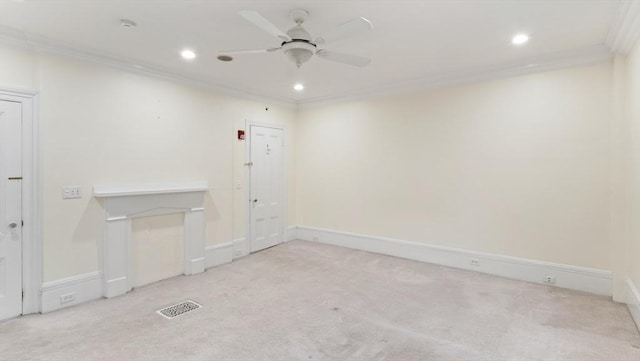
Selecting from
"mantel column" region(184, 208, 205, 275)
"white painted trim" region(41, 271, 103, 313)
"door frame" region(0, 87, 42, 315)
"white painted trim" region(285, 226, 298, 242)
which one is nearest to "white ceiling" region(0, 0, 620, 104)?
"door frame" region(0, 87, 42, 315)

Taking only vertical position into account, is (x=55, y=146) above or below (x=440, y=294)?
above

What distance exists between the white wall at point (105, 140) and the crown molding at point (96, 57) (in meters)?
0.06

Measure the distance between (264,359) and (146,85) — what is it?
348 centimetres

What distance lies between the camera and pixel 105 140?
3.69 m

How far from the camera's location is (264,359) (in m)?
2.45

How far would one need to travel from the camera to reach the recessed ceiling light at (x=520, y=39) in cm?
320

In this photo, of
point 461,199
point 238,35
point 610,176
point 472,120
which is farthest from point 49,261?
point 610,176

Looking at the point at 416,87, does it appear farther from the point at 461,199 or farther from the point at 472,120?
the point at 461,199

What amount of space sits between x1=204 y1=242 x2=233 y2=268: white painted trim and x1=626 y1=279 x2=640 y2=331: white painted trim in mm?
4676

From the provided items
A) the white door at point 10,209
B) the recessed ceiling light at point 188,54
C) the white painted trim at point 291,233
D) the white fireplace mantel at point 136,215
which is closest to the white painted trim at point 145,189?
the white fireplace mantel at point 136,215

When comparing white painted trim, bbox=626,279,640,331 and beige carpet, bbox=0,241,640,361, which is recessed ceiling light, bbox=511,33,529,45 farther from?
beige carpet, bbox=0,241,640,361

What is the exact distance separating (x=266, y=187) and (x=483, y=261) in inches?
140

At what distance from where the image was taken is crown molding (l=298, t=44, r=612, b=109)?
3.62 m

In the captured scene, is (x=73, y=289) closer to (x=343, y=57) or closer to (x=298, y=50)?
(x=298, y=50)
